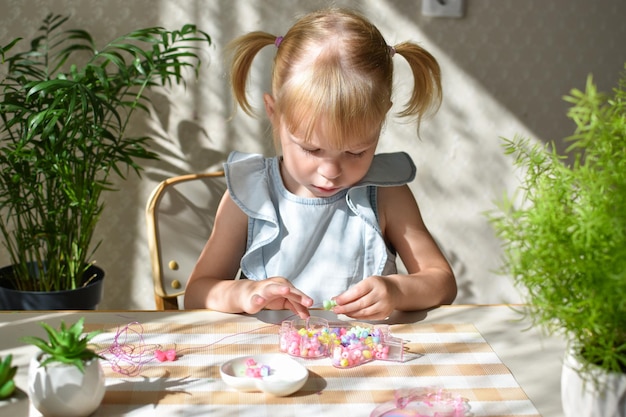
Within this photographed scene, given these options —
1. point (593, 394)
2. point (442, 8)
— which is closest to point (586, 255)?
point (593, 394)

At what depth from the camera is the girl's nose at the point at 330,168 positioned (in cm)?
→ 158

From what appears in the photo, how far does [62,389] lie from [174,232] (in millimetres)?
1027

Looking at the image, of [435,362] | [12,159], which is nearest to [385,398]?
[435,362]

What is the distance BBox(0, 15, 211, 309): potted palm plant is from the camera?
2.14 meters

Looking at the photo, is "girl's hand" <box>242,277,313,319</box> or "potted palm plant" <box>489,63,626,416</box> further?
"girl's hand" <box>242,277,313,319</box>

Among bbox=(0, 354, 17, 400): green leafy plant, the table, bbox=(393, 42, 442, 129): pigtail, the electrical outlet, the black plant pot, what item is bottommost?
the black plant pot

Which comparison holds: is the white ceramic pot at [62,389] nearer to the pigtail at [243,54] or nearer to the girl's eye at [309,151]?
the girl's eye at [309,151]

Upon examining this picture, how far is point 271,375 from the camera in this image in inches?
44.6

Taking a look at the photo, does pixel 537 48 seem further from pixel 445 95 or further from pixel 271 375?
pixel 271 375

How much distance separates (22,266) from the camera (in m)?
2.37

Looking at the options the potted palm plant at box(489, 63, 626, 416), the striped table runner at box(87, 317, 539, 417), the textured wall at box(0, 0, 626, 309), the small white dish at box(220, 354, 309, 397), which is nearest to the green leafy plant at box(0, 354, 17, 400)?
the striped table runner at box(87, 317, 539, 417)

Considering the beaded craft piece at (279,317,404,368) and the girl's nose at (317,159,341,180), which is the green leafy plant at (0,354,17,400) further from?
the girl's nose at (317,159,341,180)

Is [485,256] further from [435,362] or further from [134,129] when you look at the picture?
[435,362]

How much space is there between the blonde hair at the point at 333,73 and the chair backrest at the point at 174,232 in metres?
0.41
